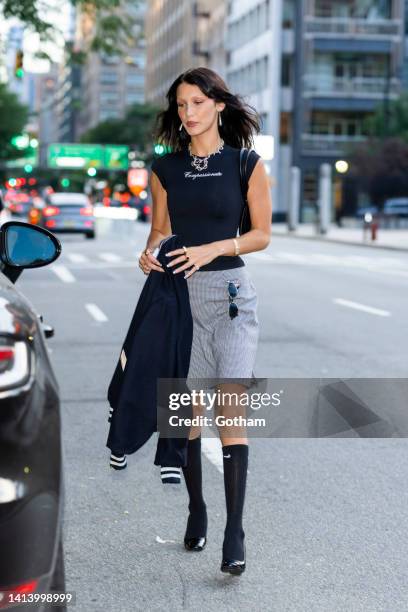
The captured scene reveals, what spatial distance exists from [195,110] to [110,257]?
94.9 feet

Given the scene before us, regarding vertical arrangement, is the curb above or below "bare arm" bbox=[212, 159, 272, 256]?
below

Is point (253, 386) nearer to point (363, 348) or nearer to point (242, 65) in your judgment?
point (363, 348)

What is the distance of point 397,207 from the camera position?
240 feet

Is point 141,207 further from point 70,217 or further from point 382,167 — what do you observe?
point 70,217

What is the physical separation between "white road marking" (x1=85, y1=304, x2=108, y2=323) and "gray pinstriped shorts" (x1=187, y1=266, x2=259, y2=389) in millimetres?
11081

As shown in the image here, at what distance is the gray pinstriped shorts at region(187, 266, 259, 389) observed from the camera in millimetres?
4863

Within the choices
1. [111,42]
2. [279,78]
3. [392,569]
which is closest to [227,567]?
[392,569]

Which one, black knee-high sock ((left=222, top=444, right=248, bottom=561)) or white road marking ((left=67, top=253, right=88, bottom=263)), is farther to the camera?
white road marking ((left=67, top=253, right=88, bottom=263))

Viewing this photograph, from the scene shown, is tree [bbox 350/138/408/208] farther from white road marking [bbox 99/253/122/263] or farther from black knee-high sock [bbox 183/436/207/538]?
black knee-high sock [bbox 183/436/207/538]

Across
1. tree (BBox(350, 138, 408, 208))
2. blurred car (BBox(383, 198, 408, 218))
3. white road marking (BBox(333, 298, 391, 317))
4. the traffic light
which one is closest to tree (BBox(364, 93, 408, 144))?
tree (BBox(350, 138, 408, 208))

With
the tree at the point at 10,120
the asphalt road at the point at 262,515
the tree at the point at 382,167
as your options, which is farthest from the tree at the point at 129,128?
the asphalt road at the point at 262,515

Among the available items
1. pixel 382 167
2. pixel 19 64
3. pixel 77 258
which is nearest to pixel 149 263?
pixel 19 64

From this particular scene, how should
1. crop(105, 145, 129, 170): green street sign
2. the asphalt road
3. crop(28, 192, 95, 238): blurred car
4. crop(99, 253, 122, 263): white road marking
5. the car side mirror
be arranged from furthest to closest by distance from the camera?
1. crop(105, 145, 129, 170): green street sign
2. crop(28, 192, 95, 238): blurred car
3. crop(99, 253, 122, 263): white road marking
4. the asphalt road
5. the car side mirror

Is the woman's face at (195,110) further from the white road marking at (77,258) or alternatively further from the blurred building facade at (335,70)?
the blurred building facade at (335,70)
